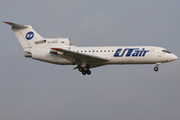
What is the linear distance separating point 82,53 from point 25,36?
850cm

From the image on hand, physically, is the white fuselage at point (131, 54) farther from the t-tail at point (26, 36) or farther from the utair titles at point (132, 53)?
the t-tail at point (26, 36)

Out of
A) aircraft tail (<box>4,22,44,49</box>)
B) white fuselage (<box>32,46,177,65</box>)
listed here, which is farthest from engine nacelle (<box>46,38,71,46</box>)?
aircraft tail (<box>4,22,44,49</box>)

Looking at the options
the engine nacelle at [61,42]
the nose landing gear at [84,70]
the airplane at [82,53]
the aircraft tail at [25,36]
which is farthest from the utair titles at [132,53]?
the aircraft tail at [25,36]

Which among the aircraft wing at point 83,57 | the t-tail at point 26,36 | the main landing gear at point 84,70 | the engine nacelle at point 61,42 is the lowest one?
the main landing gear at point 84,70

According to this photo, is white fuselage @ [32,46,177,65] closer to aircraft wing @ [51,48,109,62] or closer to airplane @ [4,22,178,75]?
airplane @ [4,22,178,75]

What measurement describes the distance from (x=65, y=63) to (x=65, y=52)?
8.31ft

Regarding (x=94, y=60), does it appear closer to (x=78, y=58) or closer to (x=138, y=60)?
(x=78, y=58)

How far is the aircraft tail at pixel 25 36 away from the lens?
40.3m

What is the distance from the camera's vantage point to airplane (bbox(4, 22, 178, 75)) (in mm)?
37875

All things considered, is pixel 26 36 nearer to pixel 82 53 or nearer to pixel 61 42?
pixel 61 42

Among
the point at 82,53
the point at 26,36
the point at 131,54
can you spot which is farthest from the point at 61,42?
the point at 131,54

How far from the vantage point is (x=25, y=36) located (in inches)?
1596

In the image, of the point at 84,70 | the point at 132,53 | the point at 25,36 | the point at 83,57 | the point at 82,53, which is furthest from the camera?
the point at 25,36

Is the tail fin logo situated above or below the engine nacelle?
above
